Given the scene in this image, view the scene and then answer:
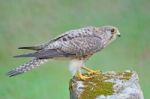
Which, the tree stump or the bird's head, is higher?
the bird's head

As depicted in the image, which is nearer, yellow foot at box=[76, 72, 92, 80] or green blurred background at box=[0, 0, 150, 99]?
yellow foot at box=[76, 72, 92, 80]

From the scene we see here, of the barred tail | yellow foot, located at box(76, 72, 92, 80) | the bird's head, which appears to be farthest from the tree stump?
the bird's head

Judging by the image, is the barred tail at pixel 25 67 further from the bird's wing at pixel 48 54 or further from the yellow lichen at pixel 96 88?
the yellow lichen at pixel 96 88

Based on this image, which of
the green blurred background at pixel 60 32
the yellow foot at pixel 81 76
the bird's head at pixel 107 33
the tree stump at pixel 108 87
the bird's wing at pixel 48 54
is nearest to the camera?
the tree stump at pixel 108 87

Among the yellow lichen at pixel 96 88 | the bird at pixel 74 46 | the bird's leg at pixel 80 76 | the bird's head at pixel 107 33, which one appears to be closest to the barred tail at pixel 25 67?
the bird at pixel 74 46

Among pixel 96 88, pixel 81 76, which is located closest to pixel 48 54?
pixel 81 76

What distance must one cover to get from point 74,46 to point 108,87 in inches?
77.5

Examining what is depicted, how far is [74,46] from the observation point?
407 inches

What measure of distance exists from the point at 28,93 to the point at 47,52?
13.6 ft

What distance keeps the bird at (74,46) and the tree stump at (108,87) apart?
3.46 feet

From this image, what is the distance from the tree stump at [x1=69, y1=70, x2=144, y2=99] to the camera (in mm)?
8219

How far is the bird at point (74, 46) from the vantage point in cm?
1005

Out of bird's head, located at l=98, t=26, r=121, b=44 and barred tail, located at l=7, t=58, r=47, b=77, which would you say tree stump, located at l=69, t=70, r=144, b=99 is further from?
bird's head, located at l=98, t=26, r=121, b=44

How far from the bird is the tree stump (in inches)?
41.6
